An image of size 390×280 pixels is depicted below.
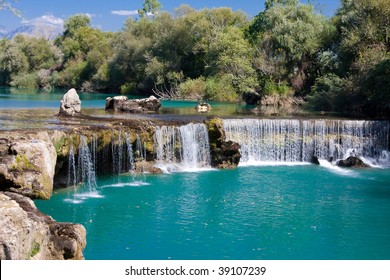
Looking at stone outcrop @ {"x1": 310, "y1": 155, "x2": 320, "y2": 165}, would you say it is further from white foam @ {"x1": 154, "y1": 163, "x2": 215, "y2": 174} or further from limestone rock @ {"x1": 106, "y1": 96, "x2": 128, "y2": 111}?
limestone rock @ {"x1": 106, "y1": 96, "x2": 128, "y2": 111}

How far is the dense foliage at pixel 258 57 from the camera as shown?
104ft

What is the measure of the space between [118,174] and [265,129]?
7.95 m

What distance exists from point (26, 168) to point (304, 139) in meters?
14.4

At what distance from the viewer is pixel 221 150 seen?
22.0 meters

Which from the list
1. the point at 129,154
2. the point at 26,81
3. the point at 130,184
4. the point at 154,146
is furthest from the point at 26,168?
the point at 26,81

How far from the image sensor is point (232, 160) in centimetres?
2198

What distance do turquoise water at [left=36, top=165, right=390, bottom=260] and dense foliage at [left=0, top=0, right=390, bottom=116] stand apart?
38.5 ft

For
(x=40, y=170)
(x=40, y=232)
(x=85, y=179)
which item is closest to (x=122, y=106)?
(x=85, y=179)

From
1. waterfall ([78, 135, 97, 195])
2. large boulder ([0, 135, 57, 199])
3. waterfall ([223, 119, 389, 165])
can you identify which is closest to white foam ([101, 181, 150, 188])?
waterfall ([78, 135, 97, 195])

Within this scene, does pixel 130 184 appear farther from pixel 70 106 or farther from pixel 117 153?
pixel 70 106

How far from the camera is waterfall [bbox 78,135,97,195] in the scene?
17.9 metres

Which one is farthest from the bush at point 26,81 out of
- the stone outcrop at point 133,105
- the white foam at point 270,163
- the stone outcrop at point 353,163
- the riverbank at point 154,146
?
the stone outcrop at point 353,163

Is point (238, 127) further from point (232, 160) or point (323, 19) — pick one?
point (323, 19)

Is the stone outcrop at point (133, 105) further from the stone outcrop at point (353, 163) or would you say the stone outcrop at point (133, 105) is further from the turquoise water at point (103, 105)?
the stone outcrop at point (353, 163)
